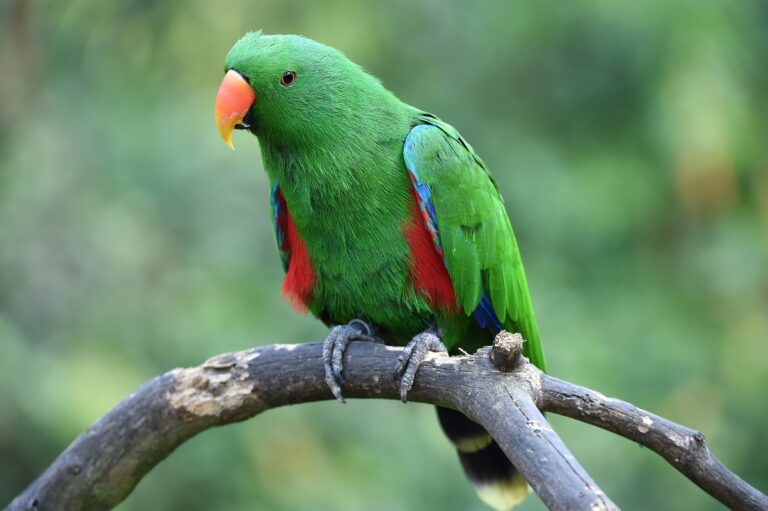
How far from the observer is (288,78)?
120 inches

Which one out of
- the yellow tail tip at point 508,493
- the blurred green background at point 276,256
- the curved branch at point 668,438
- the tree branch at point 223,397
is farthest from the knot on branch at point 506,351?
the blurred green background at point 276,256

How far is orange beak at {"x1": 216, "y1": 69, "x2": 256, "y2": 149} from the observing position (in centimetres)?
297

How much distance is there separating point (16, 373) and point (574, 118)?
14.8 ft

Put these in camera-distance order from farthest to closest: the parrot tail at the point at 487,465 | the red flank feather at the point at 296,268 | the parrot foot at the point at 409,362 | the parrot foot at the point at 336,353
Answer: the parrot tail at the point at 487,465
the red flank feather at the point at 296,268
the parrot foot at the point at 336,353
the parrot foot at the point at 409,362

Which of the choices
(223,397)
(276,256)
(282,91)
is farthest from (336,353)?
(276,256)

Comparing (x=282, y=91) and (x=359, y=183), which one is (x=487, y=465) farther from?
(x=282, y=91)

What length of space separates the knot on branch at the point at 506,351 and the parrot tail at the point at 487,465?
3.25 ft

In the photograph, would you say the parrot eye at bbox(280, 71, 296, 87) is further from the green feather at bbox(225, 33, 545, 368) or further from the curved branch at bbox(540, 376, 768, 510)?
the curved branch at bbox(540, 376, 768, 510)

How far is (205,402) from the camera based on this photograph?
9.81ft

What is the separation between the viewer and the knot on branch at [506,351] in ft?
7.78

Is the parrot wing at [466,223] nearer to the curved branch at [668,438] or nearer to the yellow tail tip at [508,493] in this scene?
the yellow tail tip at [508,493]

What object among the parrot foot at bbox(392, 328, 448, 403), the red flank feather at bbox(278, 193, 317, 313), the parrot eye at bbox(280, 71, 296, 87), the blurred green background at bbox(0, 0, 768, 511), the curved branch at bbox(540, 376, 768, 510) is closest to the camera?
the curved branch at bbox(540, 376, 768, 510)

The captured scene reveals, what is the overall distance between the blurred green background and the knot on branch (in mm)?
2334

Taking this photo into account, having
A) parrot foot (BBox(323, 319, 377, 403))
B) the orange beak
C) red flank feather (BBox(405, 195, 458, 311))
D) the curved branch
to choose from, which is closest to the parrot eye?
the orange beak
